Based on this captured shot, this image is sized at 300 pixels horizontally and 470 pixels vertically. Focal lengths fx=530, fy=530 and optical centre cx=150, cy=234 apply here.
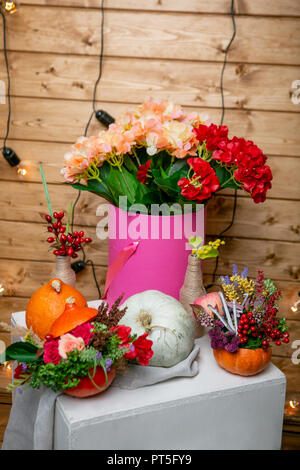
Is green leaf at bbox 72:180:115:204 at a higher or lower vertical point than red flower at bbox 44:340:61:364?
higher

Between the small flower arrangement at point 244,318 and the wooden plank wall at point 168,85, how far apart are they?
59 cm

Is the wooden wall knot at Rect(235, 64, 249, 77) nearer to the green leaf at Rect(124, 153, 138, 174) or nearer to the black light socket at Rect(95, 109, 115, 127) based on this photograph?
the black light socket at Rect(95, 109, 115, 127)

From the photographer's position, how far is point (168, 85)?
67.2 inches

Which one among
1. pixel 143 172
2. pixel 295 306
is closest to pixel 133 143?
pixel 143 172

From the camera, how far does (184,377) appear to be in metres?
1.19

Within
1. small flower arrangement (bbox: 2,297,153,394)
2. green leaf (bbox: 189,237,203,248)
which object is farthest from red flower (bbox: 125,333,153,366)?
green leaf (bbox: 189,237,203,248)

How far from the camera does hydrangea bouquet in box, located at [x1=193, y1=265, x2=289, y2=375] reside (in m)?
1.15

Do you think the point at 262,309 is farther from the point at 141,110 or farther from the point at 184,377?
the point at 141,110

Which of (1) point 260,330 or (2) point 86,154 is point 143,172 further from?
(1) point 260,330

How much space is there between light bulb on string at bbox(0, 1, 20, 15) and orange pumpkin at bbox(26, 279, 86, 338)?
0.95 meters

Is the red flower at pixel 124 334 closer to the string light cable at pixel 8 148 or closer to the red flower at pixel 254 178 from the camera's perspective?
the red flower at pixel 254 178

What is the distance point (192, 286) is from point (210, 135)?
380 mm

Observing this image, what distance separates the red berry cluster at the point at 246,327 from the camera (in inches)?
45.1

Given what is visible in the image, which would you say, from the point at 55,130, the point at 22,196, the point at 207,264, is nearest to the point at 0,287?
the point at 22,196
